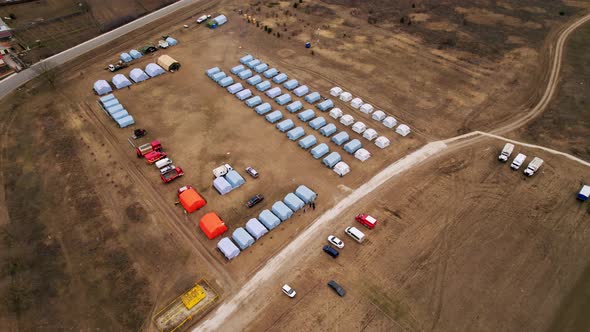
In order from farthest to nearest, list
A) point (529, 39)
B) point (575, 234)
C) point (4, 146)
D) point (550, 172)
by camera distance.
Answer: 1. point (529, 39)
2. point (4, 146)
3. point (550, 172)
4. point (575, 234)

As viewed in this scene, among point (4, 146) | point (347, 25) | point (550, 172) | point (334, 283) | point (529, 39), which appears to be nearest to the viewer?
point (334, 283)

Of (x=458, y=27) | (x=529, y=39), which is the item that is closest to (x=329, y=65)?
(x=458, y=27)

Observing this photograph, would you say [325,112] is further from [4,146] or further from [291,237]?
[4,146]

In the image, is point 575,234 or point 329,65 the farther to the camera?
point 329,65

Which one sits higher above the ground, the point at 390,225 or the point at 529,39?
the point at 529,39

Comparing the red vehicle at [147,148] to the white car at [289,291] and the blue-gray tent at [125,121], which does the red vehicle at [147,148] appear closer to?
the blue-gray tent at [125,121]

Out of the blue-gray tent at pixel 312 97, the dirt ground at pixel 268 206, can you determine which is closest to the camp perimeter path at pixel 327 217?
the dirt ground at pixel 268 206

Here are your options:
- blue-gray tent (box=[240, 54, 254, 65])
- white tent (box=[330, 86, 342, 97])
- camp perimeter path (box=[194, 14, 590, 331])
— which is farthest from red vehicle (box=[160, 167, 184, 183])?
blue-gray tent (box=[240, 54, 254, 65])
